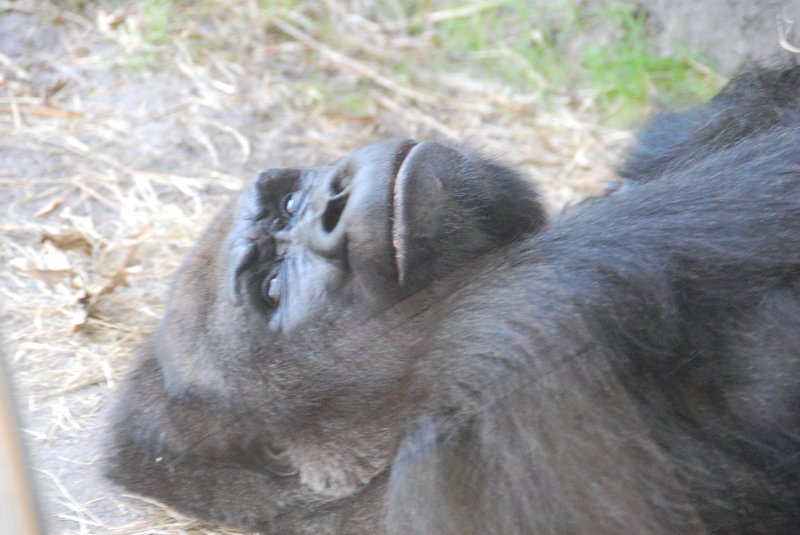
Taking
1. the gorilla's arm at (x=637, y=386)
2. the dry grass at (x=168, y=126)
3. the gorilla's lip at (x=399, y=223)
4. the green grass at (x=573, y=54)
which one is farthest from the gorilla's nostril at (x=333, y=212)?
the green grass at (x=573, y=54)

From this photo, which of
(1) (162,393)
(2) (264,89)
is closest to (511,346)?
(1) (162,393)

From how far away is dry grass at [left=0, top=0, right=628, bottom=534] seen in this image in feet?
8.39

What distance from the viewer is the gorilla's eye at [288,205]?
192cm

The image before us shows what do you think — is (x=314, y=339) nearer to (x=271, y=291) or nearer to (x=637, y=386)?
(x=271, y=291)

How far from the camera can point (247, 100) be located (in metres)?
3.63

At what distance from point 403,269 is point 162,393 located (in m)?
0.55

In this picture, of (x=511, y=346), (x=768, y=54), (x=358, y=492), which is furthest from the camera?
→ (x=768, y=54)

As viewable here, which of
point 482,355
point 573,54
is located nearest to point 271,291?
point 482,355

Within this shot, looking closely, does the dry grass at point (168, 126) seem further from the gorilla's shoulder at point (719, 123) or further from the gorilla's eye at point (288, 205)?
the gorilla's eye at point (288, 205)

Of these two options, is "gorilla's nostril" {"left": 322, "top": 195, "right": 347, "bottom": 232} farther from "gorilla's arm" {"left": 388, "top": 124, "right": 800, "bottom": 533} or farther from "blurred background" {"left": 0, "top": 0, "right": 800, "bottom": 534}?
"blurred background" {"left": 0, "top": 0, "right": 800, "bottom": 534}

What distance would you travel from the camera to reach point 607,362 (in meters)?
1.45

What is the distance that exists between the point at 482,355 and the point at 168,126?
2.15m

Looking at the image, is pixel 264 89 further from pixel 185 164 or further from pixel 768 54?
pixel 768 54

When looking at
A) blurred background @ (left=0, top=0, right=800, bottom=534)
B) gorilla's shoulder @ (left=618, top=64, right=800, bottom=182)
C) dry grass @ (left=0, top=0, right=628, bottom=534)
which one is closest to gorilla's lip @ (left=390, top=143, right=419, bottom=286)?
gorilla's shoulder @ (left=618, top=64, right=800, bottom=182)
